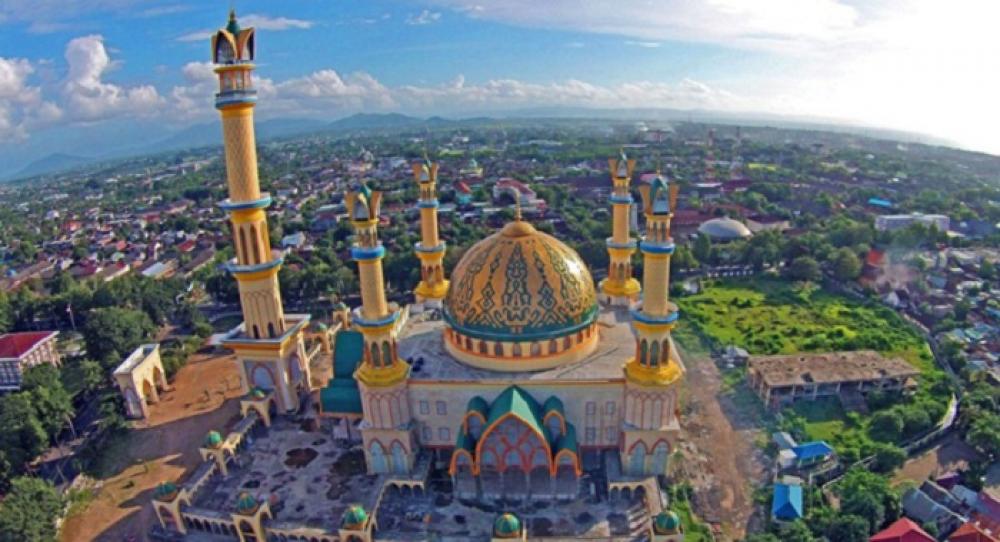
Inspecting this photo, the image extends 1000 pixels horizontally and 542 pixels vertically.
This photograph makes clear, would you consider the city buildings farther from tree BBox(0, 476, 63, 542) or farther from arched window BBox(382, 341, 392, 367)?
arched window BBox(382, 341, 392, 367)

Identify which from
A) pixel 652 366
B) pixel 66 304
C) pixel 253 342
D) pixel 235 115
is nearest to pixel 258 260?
pixel 253 342

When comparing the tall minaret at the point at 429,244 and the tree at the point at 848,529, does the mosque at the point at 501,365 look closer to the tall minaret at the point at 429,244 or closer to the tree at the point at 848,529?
the tall minaret at the point at 429,244

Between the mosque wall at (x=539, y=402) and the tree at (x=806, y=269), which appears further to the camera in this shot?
the tree at (x=806, y=269)

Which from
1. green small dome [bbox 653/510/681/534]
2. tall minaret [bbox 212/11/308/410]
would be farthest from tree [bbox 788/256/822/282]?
tall minaret [bbox 212/11/308/410]

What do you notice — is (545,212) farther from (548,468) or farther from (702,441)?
(548,468)

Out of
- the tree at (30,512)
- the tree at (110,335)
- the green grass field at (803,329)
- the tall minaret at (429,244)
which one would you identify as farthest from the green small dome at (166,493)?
the green grass field at (803,329)

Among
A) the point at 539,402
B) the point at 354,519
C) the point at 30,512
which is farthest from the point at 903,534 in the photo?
the point at 30,512

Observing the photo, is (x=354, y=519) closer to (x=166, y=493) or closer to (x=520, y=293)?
(x=166, y=493)
